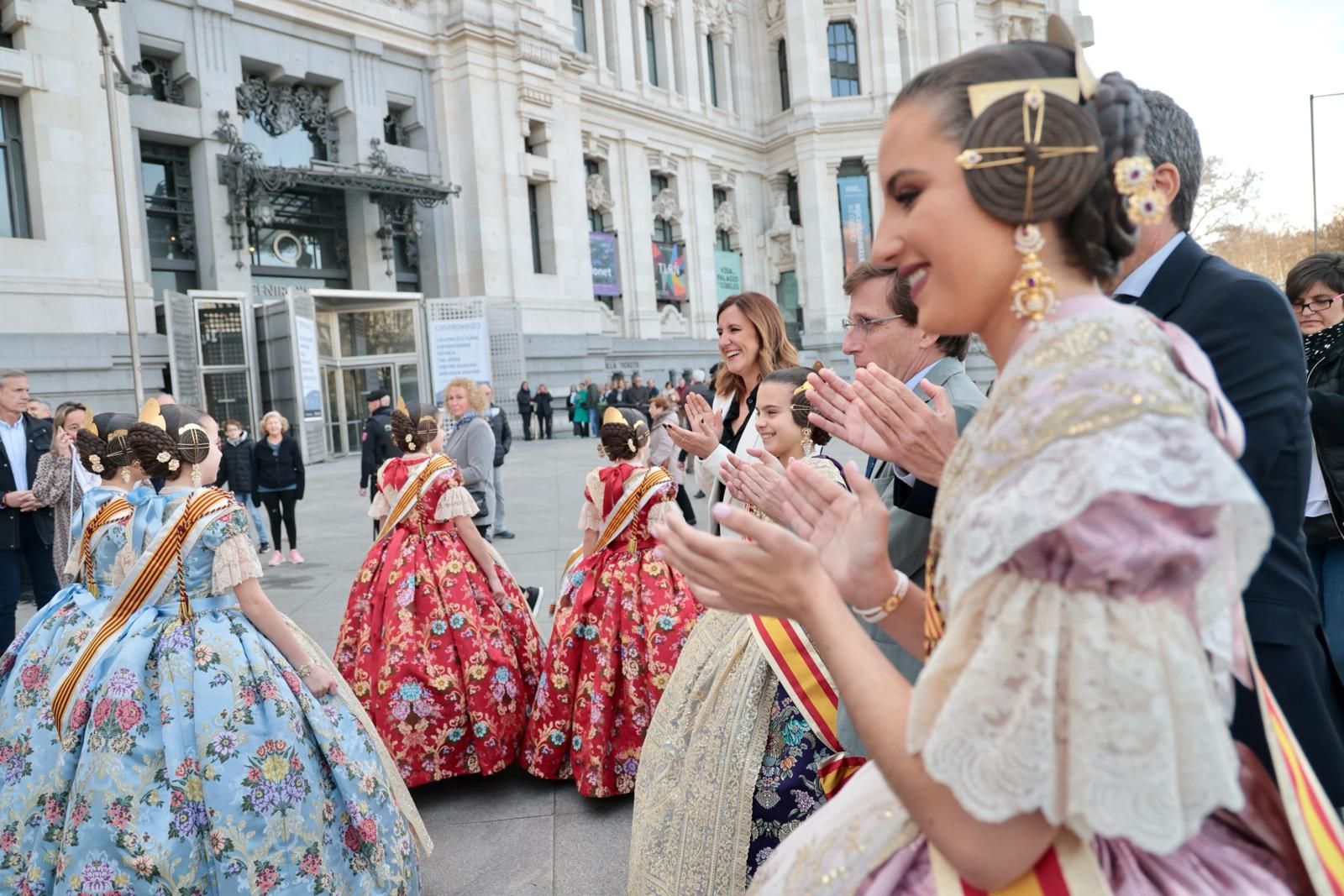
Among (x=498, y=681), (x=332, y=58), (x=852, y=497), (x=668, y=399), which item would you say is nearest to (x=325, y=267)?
(x=332, y=58)

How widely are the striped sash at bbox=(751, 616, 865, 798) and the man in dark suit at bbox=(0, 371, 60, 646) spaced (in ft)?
17.6

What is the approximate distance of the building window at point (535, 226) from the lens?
74.1ft

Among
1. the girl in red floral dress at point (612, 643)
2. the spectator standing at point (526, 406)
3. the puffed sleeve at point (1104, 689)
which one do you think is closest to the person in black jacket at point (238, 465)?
the girl in red floral dress at point (612, 643)

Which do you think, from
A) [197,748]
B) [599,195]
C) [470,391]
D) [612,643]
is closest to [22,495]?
[470,391]

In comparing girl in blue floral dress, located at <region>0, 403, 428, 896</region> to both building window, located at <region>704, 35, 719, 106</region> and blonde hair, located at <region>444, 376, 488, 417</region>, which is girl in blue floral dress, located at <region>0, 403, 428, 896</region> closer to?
blonde hair, located at <region>444, 376, 488, 417</region>

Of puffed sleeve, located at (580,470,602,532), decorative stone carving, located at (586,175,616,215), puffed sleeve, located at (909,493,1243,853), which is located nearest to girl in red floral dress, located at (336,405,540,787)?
puffed sleeve, located at (580,470,602,532)

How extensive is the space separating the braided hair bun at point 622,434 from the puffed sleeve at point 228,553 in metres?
1.70

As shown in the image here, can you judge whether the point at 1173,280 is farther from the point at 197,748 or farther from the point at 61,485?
the point at 61,485

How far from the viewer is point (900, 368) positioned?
92.3 inches

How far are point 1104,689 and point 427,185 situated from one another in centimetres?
1998

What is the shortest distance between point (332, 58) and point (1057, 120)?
20938 millimetres

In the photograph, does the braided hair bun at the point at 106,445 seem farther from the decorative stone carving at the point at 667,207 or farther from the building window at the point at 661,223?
the building window at the point at 661,223

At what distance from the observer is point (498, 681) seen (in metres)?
3.94

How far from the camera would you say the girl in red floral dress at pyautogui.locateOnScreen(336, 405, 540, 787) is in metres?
3.80
